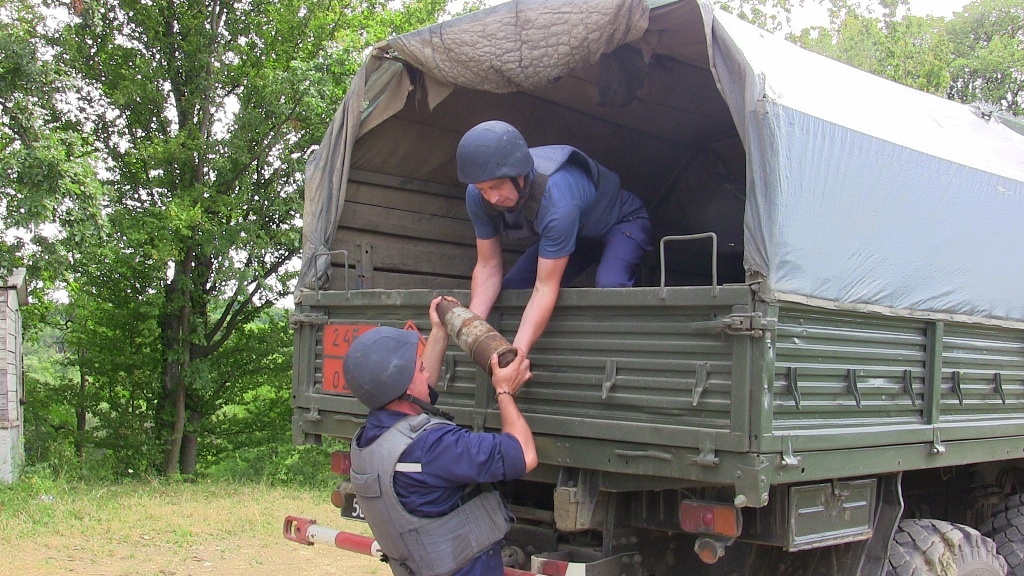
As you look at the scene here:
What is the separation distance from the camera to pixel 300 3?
40.7 ft

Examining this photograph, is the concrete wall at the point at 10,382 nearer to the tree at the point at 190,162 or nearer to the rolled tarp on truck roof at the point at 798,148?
the tree at the point at 190,162

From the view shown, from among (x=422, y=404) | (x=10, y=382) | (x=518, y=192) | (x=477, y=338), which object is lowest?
(x=10, y=382)

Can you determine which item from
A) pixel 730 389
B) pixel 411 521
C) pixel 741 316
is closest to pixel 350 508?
pixel 411 521

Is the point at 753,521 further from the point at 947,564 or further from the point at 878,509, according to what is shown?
the point at 947,564

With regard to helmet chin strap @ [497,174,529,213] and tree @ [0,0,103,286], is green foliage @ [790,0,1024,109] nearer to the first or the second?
tree @ [0,0,103,286]

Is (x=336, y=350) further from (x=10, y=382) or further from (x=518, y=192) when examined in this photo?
(x=10, y=382)

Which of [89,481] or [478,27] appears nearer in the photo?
[478,27]

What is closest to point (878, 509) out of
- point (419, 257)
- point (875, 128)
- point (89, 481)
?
point (875, 128)

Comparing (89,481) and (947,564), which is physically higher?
(947,564)

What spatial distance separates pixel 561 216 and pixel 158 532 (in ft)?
17.0

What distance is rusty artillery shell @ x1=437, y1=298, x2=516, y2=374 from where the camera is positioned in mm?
3590

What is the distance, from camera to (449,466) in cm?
313

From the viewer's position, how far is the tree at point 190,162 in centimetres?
1143

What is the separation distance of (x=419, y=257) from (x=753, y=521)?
98.5 inches
